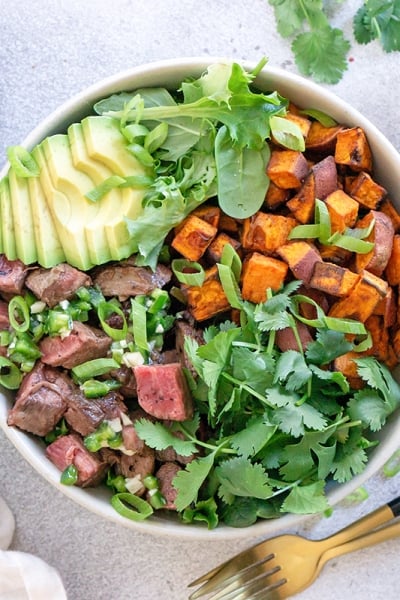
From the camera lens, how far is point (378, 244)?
1.98 metres

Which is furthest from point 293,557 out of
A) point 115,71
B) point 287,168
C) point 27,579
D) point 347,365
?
point 115,71

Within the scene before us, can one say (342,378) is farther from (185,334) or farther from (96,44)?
(96,44)

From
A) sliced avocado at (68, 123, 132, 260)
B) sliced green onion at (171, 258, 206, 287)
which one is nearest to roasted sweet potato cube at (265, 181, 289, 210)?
sliced green onion at (171, 258, 206, 287)

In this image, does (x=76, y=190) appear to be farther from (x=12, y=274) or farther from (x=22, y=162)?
(x=12, y=274)

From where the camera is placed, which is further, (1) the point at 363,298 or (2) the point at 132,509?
(2) the point at 132,509

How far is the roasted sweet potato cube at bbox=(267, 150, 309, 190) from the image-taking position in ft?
A: 6.46

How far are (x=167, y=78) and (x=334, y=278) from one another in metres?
0.65

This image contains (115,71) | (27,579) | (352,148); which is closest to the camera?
(352,148)

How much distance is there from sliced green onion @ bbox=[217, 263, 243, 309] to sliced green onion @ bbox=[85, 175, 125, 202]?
31cm

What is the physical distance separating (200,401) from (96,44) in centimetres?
106

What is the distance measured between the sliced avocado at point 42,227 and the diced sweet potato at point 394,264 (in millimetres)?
823

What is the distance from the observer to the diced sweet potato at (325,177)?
78.5 inches

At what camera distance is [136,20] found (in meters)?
2.33

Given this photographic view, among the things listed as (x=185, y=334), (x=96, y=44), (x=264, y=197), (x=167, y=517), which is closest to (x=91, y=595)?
(x=167, y=517)
